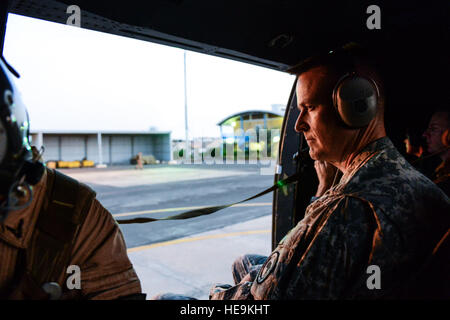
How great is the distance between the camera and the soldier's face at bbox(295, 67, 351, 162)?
Answer: 138cm

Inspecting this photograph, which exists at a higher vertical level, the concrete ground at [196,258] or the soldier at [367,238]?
the soldier at [367,238]

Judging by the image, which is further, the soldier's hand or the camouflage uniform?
the soldier's hand

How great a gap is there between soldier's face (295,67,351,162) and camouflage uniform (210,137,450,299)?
0.87 feet

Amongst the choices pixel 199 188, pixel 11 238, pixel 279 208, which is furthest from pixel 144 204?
pixel 11 238

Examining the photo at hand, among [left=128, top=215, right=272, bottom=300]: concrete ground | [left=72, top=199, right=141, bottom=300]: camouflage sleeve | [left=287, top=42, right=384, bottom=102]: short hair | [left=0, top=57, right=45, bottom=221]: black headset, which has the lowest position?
[left=128, top=215, right=272, bottom=300]: concrete ground

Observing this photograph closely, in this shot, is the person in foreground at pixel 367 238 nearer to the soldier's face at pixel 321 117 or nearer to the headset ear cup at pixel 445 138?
the soldier's face at pixel 321 117

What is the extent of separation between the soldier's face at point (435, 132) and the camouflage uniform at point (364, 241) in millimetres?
1511

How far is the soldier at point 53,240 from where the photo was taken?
81 centimetres

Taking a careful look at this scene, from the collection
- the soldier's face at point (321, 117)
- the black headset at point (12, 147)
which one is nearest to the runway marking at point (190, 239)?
the soldier's face at point (321, 117)

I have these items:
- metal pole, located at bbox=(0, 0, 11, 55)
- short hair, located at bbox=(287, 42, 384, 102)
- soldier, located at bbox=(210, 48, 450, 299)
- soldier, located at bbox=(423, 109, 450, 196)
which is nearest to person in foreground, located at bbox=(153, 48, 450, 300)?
soldier, located at bbox=(210, 48, 450, 299)

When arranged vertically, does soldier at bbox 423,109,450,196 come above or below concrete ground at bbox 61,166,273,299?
above

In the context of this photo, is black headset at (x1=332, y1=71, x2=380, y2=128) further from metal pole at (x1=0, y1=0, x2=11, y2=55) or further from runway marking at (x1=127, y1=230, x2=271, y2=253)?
runway marking at (x1=127, y1=230, x2=271, y2=253)
